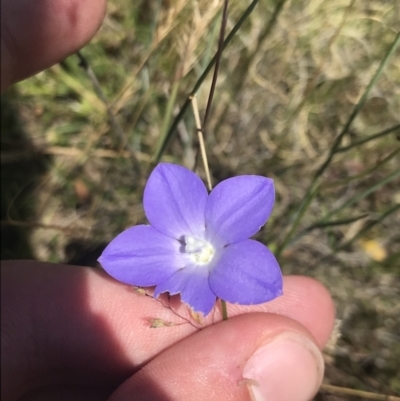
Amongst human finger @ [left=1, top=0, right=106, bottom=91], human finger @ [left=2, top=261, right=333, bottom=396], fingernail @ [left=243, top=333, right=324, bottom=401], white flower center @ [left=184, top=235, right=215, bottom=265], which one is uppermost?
human finger @ [left=1, top=0, right=106, bottom=91]

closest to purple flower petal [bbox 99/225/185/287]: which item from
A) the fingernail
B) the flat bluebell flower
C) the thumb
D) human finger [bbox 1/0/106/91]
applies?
the flat bluebell flower

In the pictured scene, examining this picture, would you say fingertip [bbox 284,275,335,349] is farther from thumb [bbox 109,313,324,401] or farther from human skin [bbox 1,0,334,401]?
thumb [bbox 109,313,324,401]

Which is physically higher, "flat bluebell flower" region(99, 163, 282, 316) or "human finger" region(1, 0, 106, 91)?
"human finger" region(1, 0, 106, 91)

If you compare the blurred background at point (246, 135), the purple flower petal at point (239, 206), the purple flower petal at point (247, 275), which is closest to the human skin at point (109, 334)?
the purple flower petal at point (247, 275)

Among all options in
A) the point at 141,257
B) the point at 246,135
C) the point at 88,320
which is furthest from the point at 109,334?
the point at 246,135

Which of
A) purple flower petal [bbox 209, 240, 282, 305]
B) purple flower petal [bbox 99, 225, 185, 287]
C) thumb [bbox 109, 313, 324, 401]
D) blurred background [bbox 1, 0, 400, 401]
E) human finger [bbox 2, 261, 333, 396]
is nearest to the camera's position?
purple flower petal [bbox 209, 240, 282, 305]

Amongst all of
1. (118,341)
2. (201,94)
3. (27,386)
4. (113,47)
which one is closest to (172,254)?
(118,341)

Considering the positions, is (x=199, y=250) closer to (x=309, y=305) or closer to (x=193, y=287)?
(x=193, y=287)

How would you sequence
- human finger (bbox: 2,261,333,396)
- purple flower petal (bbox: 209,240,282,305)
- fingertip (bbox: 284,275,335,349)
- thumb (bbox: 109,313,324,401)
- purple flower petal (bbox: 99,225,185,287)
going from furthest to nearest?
fingertip (bbox: 284,275,335,349) < human finger (bbox: 2,261,333,396) < thumb (bbox: 109,313,324,401) < purple flower petal (bbox: 99,225,185,287) < purple flower petal (bbox: 209,240,282,305)
